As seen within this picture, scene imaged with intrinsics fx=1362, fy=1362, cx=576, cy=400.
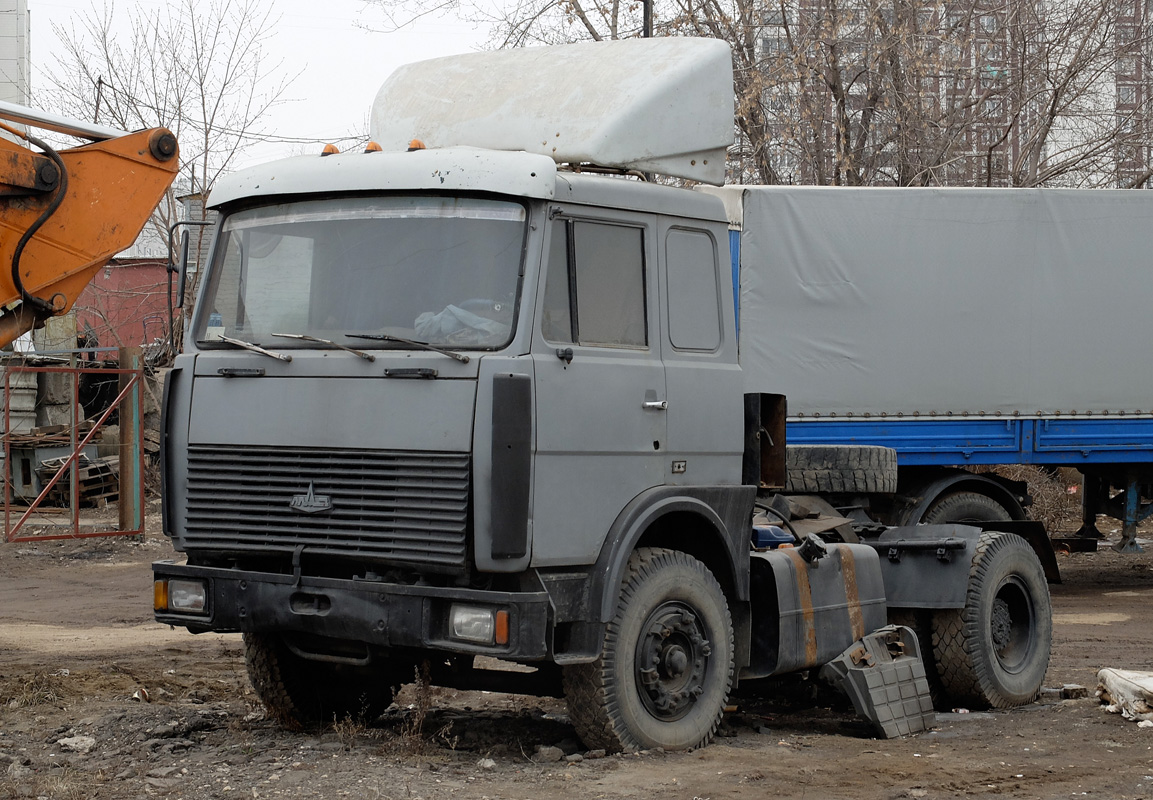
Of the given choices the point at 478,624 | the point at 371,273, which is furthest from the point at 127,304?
the point at 478,624

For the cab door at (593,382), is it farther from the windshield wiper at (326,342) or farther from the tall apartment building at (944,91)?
the tall apartment building at (944,91)

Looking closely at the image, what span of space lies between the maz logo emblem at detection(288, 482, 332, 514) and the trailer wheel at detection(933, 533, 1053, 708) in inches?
162

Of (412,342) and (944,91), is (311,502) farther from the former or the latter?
(944,91)

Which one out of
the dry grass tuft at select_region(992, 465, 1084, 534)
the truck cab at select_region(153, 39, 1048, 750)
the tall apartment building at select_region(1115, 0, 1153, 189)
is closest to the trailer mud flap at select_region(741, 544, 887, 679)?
the truck cab at select_region(153, 39, 1048, 750)

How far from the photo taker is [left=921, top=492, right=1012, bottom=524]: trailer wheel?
1116 cm

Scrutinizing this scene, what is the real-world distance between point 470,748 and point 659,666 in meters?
1.01

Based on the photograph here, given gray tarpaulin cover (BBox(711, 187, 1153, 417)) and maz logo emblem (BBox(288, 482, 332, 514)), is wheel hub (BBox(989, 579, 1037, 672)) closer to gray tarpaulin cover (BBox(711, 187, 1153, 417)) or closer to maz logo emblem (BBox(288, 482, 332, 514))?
gray tarpaulin cover (BBox(711, 187, 1153, 417))

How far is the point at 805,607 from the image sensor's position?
7.17 meters

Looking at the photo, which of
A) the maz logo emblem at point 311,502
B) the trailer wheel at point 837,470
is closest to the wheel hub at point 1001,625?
the trailer wheel at point 837,470

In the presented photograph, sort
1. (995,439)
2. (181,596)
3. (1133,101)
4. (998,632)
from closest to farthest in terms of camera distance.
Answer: (181,596) < (998,632) < (995,439) < (1133,101)

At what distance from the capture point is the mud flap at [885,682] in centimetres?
713

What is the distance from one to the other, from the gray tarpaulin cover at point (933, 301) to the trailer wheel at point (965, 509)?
915 mm

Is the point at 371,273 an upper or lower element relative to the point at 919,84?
lower

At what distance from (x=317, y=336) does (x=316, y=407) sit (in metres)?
0.33
